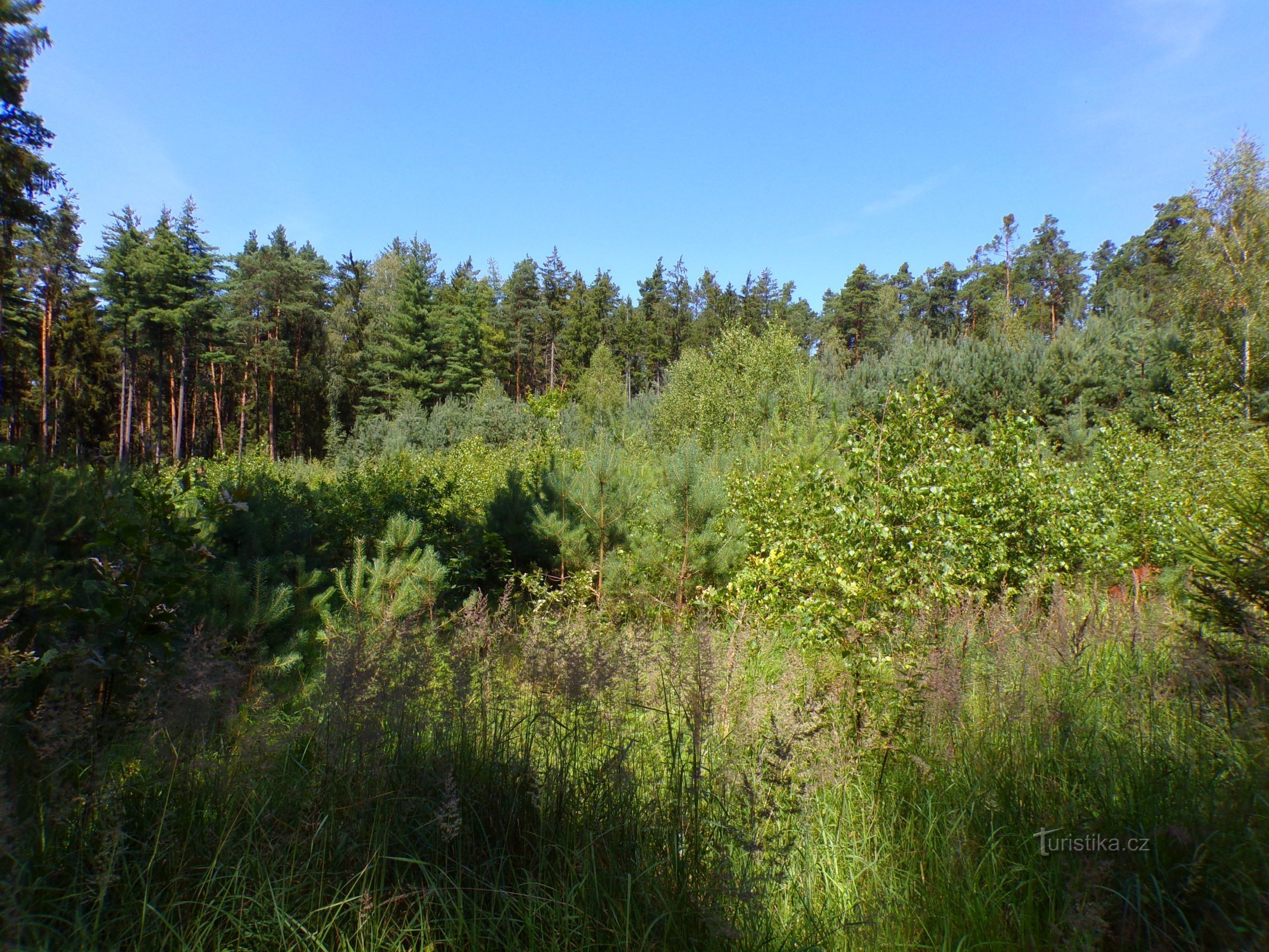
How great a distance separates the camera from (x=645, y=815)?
2.13m

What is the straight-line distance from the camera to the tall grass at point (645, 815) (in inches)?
69.3

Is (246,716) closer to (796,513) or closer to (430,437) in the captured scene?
(796,513)

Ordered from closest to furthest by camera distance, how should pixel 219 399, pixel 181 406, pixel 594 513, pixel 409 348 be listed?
pixel 594 513
pixel 181 406
pixel 219 399
pixel 409 348

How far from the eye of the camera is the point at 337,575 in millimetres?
4352

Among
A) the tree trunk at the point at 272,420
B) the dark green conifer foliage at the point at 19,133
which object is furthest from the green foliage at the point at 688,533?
the tree trunk at the point at 272,420

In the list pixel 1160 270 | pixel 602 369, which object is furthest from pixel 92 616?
pixel 1160 270

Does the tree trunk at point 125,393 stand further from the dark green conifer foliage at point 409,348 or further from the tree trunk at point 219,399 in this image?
the dark green conifer foliage at point 409,348

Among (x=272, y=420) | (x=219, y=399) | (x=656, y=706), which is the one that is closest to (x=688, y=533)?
(x=656, y=706)

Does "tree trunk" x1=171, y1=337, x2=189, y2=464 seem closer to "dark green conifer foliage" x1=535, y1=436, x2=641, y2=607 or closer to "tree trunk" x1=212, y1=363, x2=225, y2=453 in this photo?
"tree trunk" x1=212, y1=363, x2=225, y2=453

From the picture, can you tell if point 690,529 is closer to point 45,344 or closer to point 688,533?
point 688,533

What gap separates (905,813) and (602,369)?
41.1 meters

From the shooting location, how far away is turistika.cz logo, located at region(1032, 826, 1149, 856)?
1955mm

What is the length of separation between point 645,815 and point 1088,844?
4.51ft

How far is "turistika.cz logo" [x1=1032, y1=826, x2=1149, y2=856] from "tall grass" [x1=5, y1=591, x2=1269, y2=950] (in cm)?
2
